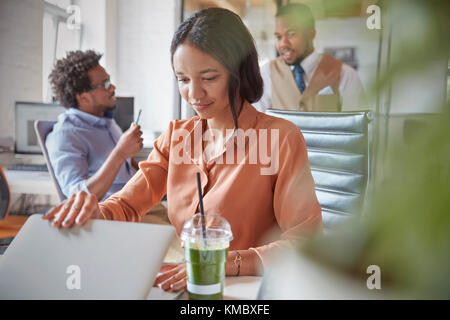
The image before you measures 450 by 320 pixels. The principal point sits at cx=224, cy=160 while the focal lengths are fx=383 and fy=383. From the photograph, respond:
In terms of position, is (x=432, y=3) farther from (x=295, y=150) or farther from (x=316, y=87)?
(x=316, y=87)

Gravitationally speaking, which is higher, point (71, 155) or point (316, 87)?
point (316, 87)

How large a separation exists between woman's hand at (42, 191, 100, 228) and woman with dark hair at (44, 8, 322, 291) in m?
0.19

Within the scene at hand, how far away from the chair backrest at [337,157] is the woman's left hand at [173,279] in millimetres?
652

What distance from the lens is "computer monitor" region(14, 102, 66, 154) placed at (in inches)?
99.3

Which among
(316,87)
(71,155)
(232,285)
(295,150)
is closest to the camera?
(232,285)

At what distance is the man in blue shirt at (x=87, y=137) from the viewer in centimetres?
171

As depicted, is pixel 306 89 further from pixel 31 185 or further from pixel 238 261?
pixel 238 261

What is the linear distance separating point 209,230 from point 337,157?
2.71 feet

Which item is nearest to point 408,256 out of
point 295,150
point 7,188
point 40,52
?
point 295,150

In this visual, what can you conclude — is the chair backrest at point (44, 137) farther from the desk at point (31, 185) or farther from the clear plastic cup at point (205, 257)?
the clear plastic cup at point (205, 257)

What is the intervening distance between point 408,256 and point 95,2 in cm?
396

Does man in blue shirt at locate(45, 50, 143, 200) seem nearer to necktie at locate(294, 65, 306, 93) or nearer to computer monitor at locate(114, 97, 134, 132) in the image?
computer monitor at locate(114, 97, 134, 132)

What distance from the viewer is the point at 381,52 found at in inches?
6.0

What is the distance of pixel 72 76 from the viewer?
6.69ft
